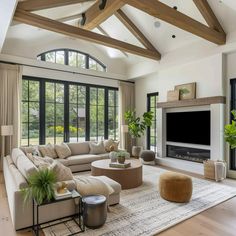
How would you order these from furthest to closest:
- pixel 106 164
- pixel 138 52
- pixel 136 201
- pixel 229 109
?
pixel 138 52 → pixel 229 109 → pixel 106 164 → pixel 136 201

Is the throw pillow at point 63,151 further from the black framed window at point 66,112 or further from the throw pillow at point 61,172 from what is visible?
the throw pillow at point 61,172

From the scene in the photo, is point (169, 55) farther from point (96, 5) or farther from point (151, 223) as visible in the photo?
point (151, 223)

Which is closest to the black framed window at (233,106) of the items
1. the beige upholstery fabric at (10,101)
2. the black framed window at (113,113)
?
the black framed window at (113,113)

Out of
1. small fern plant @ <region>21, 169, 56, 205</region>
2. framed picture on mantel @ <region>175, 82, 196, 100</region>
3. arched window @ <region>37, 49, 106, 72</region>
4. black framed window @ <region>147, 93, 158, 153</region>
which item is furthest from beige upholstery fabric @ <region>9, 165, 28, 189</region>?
black framed window @ <region>147, 93, 158, 153</region>

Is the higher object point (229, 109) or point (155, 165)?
point (229, 109)

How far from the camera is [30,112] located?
6.15 m

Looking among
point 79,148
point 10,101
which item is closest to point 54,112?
point 10,101

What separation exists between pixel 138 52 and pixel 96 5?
2.02 meters

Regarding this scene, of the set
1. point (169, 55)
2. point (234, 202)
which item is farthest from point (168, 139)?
point (234, 202)

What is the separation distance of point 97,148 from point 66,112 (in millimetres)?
1682

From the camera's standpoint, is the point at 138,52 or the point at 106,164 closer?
the point at 106,164

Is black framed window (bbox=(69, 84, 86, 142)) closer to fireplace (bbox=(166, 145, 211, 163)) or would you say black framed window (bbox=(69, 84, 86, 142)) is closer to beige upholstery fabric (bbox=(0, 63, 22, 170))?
beige upholstery fabric (bbox=(0, 63, 22, 170))

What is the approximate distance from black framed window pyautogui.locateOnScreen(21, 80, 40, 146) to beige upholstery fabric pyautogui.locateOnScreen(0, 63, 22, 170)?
0.27 metres

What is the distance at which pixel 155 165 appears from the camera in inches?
249
